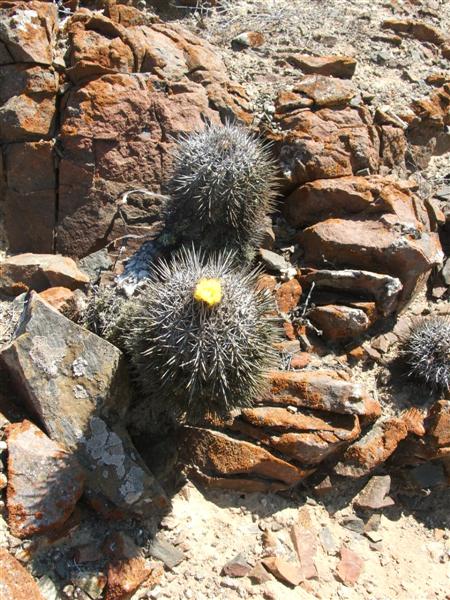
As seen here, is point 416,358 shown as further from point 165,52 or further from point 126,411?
point 165,52

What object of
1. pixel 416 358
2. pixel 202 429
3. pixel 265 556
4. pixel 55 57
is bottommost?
pixel 265 556

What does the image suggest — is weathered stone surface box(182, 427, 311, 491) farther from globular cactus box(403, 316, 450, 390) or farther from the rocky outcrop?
the rocky outcrop

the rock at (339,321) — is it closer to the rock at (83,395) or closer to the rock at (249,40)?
the rock at (83,395)

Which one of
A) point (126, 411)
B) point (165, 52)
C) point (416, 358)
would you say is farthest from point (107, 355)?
point (165, 52)

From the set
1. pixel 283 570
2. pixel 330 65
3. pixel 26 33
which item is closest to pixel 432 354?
pixel 283 570

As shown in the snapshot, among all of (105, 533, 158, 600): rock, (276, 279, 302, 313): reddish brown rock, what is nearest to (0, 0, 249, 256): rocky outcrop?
(276, 279, 302, 313): reddish brown rock

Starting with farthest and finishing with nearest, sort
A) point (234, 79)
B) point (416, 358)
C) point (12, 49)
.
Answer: point (234, 79), point (12, 49), point (416, 358)
